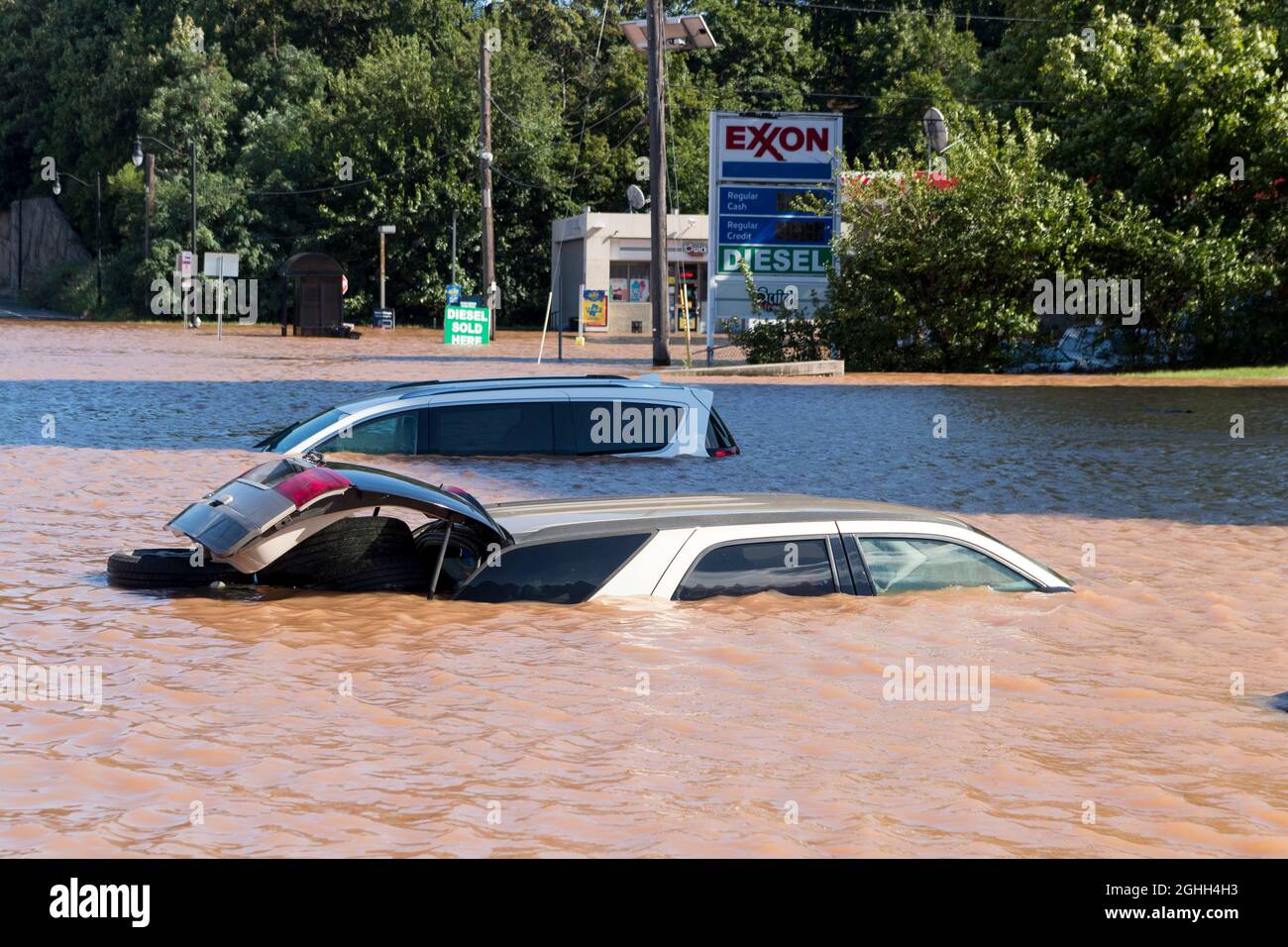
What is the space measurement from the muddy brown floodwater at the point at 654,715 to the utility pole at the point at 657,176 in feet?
67.6

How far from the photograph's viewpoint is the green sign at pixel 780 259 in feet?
109

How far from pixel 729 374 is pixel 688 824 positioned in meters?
24.2

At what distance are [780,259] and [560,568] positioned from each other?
26791mm

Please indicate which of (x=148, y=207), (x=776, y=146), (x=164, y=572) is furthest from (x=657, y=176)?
(x=148, y=207)

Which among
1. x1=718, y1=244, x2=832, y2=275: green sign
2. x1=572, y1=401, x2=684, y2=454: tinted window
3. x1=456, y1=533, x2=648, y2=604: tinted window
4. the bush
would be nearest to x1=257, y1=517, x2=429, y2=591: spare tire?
x1=456, y1=533, x2=648, y2=604: tinted window

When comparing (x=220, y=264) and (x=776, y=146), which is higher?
(x=776, y=146)

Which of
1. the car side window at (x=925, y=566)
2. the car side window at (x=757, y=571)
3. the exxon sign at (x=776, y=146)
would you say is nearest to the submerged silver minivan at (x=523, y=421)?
the car side window at (x=757, y=571)

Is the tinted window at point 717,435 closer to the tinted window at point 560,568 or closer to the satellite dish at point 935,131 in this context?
the tinted window at point 560,568

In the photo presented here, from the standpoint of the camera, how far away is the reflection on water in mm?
13300

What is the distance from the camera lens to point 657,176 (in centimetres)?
3275

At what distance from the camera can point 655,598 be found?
23.4ft

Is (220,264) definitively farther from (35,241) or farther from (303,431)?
(35,241)

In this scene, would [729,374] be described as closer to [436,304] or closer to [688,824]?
[688,824]
